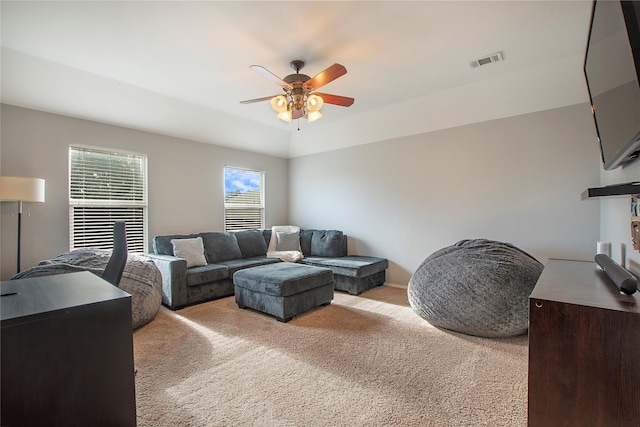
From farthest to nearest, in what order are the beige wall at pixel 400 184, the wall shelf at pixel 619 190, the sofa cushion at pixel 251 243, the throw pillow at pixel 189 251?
1. the sofa cushion at pixel 251 243
2. the throw pillow at pixel 189 251
3. the beige wall at pixel 400 184
4. the wall shelf at pixel 619 190

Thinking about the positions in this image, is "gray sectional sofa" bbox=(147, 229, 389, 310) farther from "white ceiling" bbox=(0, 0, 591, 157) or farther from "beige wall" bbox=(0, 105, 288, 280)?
"white ceiling" bbox=(0, 0, 591, 157)

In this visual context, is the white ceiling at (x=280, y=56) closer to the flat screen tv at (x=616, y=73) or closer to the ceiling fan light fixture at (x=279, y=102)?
the ceiling fan light fixture at (x=279, y=102)

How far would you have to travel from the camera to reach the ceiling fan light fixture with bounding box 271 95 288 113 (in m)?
3.03

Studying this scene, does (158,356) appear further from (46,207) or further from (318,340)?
(46,207)

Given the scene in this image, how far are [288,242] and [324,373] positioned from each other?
336cm

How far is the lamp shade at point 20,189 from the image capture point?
2.84 metres

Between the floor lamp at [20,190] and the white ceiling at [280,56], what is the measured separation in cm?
104

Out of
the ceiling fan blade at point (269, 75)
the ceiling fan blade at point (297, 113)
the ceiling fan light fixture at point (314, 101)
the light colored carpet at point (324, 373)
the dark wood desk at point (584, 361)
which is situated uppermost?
the ceiling fan blade at point (269, 75)

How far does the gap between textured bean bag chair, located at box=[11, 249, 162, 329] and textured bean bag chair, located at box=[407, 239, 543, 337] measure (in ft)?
9.25

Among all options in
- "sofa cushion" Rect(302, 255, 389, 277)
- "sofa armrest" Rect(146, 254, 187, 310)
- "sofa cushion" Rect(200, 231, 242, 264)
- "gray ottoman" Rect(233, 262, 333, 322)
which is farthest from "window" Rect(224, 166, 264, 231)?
"gray ottoman" Rect(233, 262, 333, 322)

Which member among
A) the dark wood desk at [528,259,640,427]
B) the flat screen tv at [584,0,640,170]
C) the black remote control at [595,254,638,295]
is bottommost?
the dark wood desk at [528,259,640,427]

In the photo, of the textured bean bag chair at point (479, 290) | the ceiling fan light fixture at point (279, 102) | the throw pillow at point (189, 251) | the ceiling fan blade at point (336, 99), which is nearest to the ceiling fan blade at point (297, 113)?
the ceiling fan light fixture at point (279, 102)

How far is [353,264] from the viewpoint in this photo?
4430 millimetres

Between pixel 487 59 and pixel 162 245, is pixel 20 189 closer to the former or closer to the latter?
pixel 162 245
